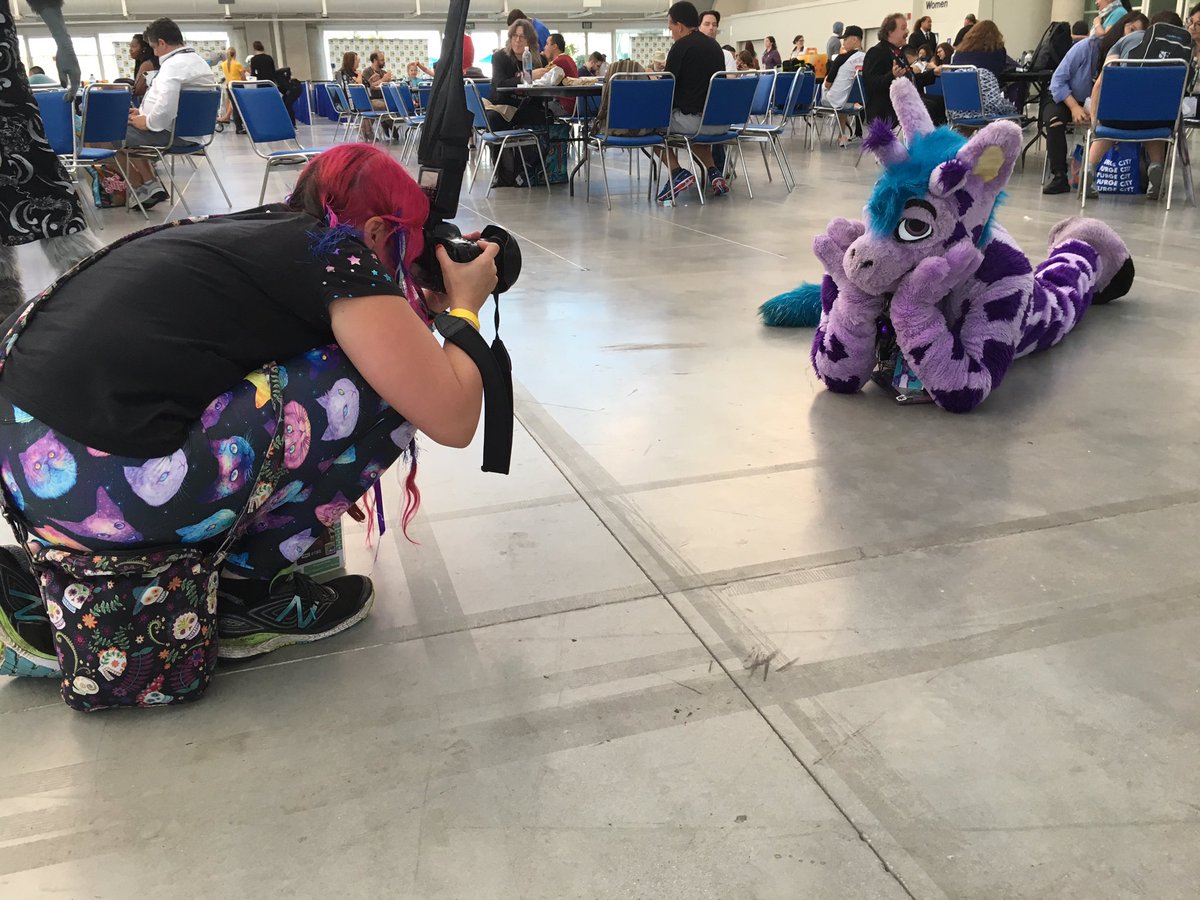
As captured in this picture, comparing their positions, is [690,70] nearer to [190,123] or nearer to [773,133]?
[773,133]

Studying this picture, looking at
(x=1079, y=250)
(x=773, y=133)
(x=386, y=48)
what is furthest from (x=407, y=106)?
(x=386, y=48)

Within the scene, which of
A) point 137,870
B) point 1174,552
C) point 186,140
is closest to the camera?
point 137,870

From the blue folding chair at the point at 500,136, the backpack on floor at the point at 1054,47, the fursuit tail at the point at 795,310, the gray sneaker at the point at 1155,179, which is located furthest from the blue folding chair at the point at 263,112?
the backpack on floor at the point at 1054,47

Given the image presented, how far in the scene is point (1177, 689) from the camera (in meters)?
1.30

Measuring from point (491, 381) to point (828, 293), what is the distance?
4.76ft

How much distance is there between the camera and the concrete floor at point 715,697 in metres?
1.03

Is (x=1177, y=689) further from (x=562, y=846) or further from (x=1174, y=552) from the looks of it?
(x=562, y=846)

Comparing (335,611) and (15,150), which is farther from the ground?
(15,150)

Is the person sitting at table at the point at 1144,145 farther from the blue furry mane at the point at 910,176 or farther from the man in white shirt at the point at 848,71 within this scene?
the man in white shirt at the point at 848,71

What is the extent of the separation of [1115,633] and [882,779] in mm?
530

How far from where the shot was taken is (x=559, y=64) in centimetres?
764

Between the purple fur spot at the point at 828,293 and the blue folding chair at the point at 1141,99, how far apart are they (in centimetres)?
349

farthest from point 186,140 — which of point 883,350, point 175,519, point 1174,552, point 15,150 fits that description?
point 1174,552

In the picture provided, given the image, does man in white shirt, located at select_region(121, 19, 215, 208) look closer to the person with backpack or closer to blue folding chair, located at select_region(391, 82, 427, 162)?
blue folding chair, located at select_region(391, 82, 427, 162)
